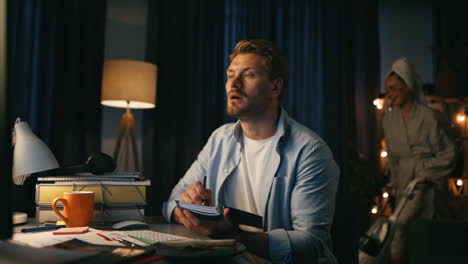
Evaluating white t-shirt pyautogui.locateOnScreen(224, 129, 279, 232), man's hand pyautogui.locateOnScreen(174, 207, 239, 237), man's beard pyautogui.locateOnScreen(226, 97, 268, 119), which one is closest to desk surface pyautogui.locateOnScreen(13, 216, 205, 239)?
man's hand pyautogui.locateOnScreen(174, 207, 239, 237)

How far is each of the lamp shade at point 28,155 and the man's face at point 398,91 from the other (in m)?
2.63

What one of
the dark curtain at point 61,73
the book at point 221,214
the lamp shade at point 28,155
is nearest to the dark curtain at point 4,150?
the book at point 221,214

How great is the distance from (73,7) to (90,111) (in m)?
0.83

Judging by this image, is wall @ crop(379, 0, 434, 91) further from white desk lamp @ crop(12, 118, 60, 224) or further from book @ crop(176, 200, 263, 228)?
white desk lamp @ crop(12, 118, 60, 224)

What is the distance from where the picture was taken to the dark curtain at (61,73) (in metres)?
2.68

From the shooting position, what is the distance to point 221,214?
91cm

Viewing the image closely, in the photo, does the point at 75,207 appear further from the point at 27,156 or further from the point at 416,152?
the point at 416,152

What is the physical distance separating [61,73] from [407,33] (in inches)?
148

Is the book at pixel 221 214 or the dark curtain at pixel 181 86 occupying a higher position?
the dark curtain at pixel 181 86

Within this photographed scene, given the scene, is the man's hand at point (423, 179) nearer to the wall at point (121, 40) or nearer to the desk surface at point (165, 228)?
the desk surface at point (165, 228)

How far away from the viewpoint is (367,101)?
3.74 m

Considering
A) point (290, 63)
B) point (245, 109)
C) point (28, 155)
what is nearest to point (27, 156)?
point (28, 155)

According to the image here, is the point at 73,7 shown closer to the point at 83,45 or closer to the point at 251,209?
the point at 83,45

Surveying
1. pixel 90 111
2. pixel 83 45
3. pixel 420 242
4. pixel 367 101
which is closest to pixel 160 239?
pixel 420 242
